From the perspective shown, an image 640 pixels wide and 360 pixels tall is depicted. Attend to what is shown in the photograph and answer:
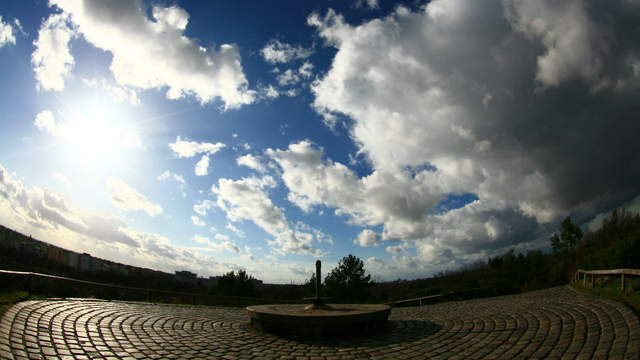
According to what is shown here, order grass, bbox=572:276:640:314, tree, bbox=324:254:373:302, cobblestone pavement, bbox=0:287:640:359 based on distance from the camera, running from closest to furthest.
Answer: cobblestone pavement, bbox=0:287:640:359 → grass, bbox=572:276:640:314 → tree, bbox=324:254:373:302

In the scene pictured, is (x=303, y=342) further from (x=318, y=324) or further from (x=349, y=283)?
(x=349, y=283)

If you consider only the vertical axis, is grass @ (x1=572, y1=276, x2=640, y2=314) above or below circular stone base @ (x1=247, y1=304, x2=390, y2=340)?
above

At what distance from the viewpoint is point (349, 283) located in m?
33.0

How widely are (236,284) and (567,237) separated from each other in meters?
42.5

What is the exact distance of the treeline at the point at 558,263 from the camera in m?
17.0

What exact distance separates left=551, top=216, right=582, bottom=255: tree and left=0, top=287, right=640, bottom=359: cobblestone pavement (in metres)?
40.7

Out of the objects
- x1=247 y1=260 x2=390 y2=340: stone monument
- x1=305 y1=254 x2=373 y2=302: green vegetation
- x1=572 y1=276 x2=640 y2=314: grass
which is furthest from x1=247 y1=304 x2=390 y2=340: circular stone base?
x1=305 y1=254 x2=373 y2=302: green vegetation

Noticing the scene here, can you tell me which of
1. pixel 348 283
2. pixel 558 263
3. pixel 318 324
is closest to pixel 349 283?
pixel 348 283

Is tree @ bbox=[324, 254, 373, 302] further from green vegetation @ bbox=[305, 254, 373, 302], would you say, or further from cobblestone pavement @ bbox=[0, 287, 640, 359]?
cobblestone pavement @ bbox=[0, 287, 640, 359]

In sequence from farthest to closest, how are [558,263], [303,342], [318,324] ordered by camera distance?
1. [558,263]
2. [318,324]
3. [303,342]

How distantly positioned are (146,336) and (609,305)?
11.9m

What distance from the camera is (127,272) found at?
176ft

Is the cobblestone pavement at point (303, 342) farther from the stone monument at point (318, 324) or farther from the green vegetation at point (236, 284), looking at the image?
the green vegetation at point (236, 284)

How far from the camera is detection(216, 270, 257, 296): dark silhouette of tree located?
3319 cm
